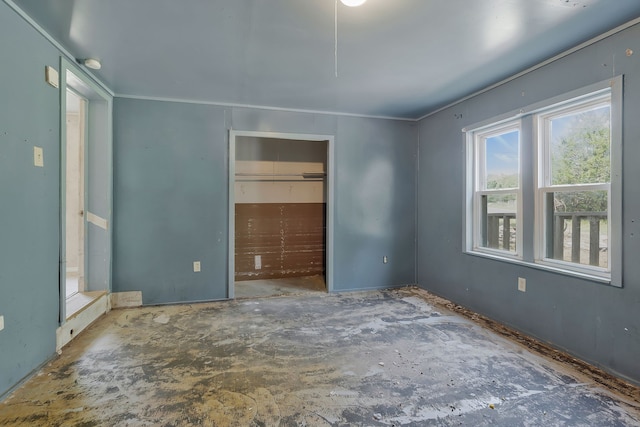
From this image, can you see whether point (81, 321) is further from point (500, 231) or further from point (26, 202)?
point (500, 231)

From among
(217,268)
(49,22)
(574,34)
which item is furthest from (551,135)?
(49,22)

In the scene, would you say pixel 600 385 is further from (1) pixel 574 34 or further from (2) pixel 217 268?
(2) pixel 217 268

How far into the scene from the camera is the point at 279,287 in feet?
14.9

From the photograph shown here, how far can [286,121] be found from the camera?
13.4 ft

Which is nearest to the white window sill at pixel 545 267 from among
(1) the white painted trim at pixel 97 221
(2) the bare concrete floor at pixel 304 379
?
(2) the bare concrete floor at pixel 304 379

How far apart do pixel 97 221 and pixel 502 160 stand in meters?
4.44

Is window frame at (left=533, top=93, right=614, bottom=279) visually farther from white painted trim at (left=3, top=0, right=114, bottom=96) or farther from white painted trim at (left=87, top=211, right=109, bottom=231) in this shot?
white painted trim at (left=87, top=211, right=109, bottom=231)

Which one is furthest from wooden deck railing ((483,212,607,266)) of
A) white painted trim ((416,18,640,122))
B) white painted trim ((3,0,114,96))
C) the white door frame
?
white painted trim ((3,0,114,96))

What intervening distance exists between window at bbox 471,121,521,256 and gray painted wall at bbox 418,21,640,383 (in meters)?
0.18

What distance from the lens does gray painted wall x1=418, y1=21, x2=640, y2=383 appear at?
2.13 metres

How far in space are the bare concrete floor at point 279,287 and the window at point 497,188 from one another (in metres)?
2.21

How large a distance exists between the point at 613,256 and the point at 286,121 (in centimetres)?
350

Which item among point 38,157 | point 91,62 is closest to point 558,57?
point 91,62

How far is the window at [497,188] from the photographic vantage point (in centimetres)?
316
